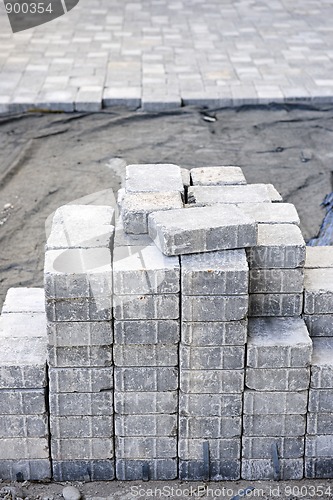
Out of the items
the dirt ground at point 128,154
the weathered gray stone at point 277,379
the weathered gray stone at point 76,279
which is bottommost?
the dirt ground at point 128,154

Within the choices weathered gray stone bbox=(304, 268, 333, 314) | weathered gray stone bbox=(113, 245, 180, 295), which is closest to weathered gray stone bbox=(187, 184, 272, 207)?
weathered gray stone bbox=(304, 268, 333, 314)

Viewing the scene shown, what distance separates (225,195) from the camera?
593 centimetres

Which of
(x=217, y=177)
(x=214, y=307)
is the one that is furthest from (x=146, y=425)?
(x=217, y=177)

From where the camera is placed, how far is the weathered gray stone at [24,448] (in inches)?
221

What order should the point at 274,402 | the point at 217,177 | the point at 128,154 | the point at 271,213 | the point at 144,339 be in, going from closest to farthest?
the point at 144,339, the point at 274,402, the point at 271,213, the point at 217,177, the point at 128,154

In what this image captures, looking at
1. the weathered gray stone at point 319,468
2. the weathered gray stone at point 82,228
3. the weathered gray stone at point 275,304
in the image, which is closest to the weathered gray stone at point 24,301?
the weathered gray stone at point 82,228

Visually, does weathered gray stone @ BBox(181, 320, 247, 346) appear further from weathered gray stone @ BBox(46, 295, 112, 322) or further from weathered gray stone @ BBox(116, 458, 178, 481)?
weathered gray stone @ BBox(116, 458, 178, 481)

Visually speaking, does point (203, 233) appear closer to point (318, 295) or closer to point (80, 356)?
point (318, 295)

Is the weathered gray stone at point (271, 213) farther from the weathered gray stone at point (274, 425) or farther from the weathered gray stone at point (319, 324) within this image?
the weathered gray stone at point (274, 425)

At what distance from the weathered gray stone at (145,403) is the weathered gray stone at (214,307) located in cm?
62

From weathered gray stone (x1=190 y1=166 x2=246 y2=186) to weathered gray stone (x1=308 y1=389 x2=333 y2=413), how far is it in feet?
5.47

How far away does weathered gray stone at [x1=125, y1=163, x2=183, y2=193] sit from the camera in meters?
5.88

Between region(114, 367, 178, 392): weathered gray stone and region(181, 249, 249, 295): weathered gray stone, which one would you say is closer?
region(181, 249, 249, 295): weathered gray stone

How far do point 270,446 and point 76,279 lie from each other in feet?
5.82
